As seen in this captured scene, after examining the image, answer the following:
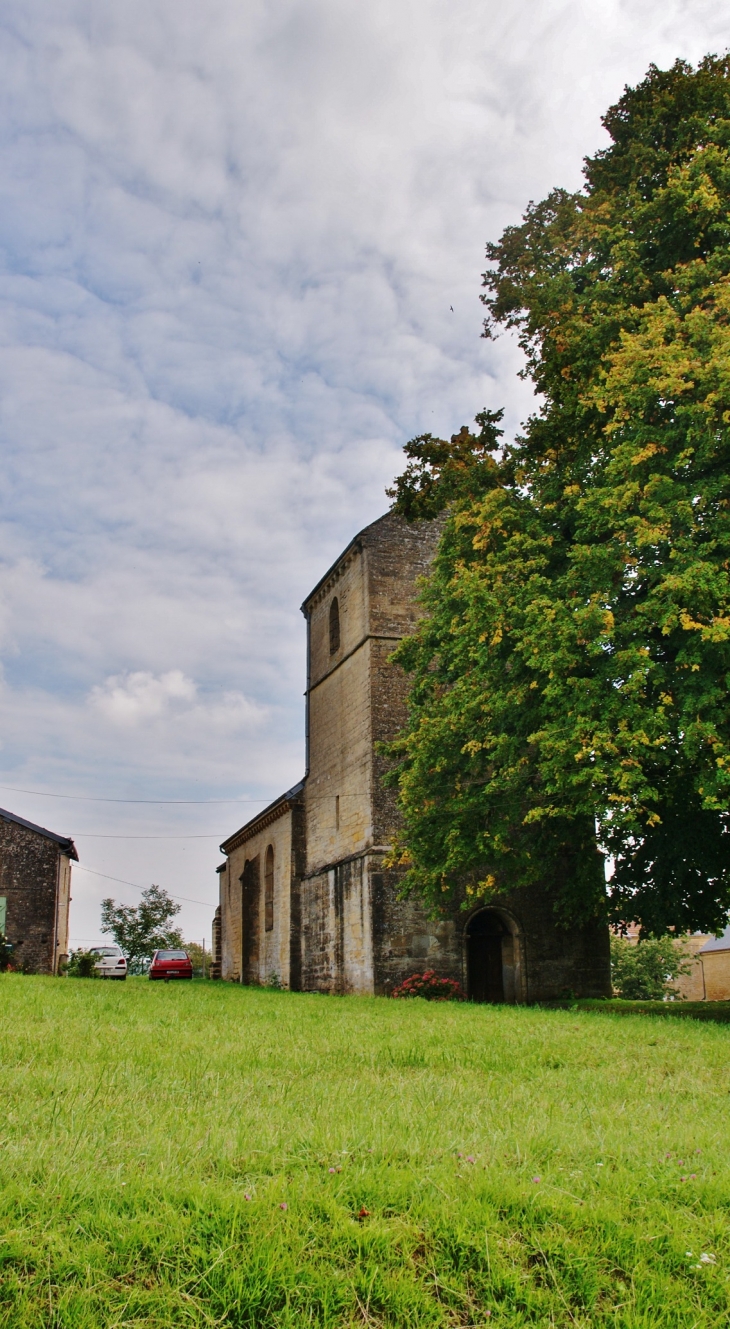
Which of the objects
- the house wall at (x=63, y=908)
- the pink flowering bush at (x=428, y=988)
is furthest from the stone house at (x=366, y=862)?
the house wall at (x=63, y=908)

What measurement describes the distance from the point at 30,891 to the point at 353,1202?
90.2 ft

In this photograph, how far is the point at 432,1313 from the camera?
4012 mm

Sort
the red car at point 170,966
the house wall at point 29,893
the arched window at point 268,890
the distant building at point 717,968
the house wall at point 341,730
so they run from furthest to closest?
1. the distant building at point 717,968
2. the red car at point 170,966
3. the arched window at point 268,890
4. the house wall at point 29,893
5. the house wall at point 341,730

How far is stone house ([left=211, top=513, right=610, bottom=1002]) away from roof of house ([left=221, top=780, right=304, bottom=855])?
0.36 ft

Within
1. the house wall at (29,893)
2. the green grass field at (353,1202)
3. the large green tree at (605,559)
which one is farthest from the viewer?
the house wall at (29,893)

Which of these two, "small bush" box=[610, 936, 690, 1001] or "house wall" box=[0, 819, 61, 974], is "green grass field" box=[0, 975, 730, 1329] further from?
"small bush" box=[610, 936, 690, 1001]

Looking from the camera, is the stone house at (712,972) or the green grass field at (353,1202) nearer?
the green grass field at (353,1202)

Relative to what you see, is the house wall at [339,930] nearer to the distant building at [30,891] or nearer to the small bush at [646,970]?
the distant building at [30,891]

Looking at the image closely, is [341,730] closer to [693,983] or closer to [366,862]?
[366,862]

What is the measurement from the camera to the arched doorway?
2331 centimetres

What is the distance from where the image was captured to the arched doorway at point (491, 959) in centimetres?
2331

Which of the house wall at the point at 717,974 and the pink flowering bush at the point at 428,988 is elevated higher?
the pink flowering bush at the point at 428,988

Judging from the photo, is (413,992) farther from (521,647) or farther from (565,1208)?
(565,1208)

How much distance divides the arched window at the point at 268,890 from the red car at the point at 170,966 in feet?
26.6
